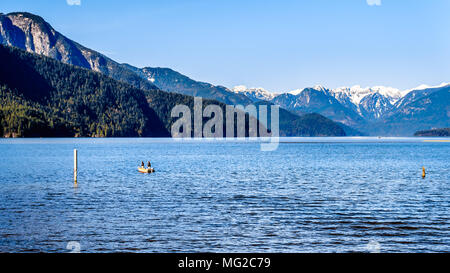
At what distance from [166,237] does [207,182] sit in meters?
42.5

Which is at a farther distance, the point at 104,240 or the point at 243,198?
the point at 243,198

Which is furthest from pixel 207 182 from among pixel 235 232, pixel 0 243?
pixel 0 243

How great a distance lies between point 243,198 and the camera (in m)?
56.2
